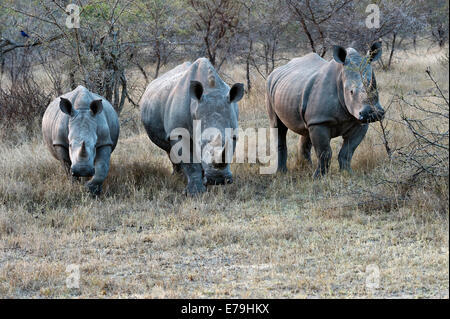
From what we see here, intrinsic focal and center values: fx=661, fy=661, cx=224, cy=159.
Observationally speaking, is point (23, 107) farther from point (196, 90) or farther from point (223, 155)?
point (223, 155)

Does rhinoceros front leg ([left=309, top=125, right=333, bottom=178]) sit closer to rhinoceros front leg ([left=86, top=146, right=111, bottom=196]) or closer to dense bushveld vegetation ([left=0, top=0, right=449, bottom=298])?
dense bushveld vegetation ([left=0, top=0, right=449, bottom=298])

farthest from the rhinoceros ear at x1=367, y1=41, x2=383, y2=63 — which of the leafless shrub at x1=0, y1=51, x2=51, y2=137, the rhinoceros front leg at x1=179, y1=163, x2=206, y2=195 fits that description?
the leafless shrub at x1=0, y1=51, x2=51, y2=137

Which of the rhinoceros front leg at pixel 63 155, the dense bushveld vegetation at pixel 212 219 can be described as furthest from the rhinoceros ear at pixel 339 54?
the rhinoceros front leg at pixel 63 155

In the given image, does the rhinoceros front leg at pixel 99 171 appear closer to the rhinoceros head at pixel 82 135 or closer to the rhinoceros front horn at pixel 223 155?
the rhinoceros head at pixel 82 135

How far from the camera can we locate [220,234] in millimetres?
6098

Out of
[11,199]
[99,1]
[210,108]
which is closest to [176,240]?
[210,108]

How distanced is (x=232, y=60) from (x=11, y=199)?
7954 mm

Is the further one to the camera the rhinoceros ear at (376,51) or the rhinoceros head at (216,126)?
the rhinoceros ear at (376,51)

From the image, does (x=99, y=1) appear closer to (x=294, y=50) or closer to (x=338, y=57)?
(x=338, y=57)

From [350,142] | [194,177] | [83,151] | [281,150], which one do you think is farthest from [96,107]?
[350,142]

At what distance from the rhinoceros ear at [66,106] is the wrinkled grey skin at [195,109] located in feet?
3.58

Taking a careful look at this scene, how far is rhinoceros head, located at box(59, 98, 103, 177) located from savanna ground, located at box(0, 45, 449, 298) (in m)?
0.46

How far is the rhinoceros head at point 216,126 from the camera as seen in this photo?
22.0 feet

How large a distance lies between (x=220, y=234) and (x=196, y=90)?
5.37ft
